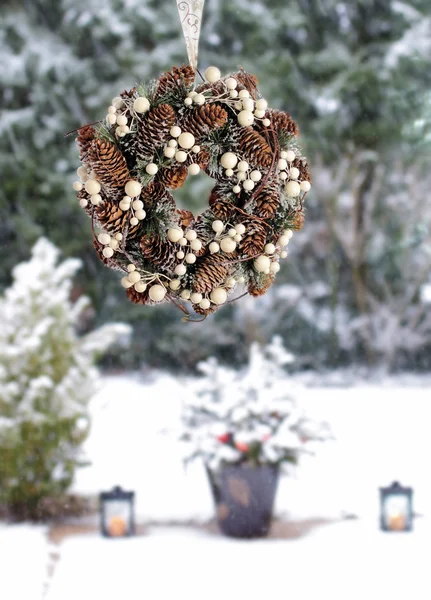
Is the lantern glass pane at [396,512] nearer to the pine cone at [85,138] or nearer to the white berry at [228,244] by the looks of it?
the white berry at [228,244]

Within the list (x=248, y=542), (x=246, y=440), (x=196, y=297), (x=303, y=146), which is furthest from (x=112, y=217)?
(x=303, y=146)

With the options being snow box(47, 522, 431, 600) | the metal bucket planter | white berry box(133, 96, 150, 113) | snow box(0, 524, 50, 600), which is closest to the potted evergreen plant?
the metal bucket planter

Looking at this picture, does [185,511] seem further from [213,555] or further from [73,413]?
[73,413]

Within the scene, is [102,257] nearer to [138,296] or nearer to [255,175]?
[138,296]

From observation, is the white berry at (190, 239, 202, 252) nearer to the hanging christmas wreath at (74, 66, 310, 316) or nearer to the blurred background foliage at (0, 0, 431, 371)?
the hanging christmas wreath at (74, 66, 310, 316)

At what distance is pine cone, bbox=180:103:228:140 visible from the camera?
708mm

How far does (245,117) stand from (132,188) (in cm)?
14

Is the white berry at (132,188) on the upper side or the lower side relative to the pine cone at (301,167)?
lower

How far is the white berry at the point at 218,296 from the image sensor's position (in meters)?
0.77

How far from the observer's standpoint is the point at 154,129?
27.4 inches

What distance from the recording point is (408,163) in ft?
12.2

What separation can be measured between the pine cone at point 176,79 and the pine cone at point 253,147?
80mm

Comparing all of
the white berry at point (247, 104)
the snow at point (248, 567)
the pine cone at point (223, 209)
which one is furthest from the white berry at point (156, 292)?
the snow at point (248, 567)

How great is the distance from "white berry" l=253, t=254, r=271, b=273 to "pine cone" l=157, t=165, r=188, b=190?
0.40 ft
